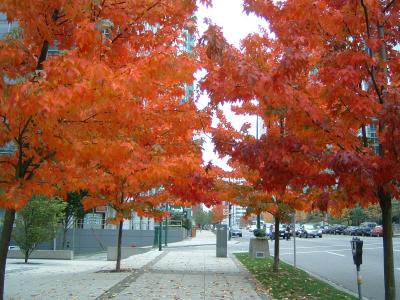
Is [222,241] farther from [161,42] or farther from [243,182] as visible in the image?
[161,42]

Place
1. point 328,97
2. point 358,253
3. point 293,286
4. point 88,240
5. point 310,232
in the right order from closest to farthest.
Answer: point 328,97 < point 358,253 < point 293,286 < point 88,240 < point 310,232

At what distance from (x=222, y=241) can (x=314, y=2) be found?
52.3 feet

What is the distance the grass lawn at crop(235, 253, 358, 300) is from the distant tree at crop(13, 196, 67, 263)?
864cm

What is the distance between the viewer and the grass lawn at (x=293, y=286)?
1030cm

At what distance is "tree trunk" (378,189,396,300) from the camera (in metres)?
6.85

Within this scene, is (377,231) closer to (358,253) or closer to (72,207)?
(72,207)

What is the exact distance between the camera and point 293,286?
11.8m

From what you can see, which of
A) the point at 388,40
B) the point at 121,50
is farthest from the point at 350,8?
the point at 121,50

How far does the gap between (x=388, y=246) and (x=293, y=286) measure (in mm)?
5227

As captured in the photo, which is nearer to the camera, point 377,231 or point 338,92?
point 338,92

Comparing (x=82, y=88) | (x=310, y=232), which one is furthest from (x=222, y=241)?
(x=310, y=232)

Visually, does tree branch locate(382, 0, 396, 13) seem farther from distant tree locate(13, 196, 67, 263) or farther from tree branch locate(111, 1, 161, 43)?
distant tree locate(13, 196, 67, 263)

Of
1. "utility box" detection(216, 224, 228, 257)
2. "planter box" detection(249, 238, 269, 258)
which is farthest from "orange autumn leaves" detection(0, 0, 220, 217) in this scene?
"utility box" detection(216, 224, 228, 257)

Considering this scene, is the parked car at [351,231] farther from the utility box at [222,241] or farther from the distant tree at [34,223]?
the distant tree at [34,223]
